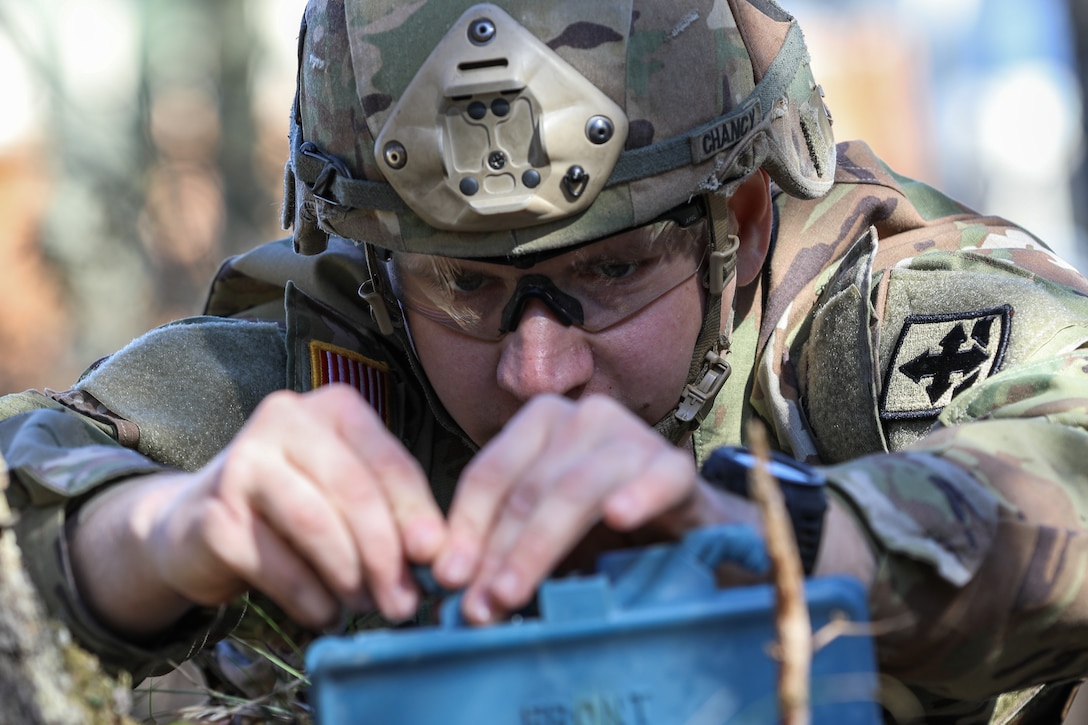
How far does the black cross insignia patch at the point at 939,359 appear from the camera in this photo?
85.1 inches

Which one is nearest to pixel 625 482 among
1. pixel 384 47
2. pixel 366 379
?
pixel 384 47

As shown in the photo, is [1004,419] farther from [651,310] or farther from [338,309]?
[338,309]

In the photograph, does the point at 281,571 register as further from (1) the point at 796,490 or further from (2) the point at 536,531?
(1) the point at 796,490

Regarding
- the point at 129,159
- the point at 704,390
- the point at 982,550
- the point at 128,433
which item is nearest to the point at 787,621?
the point at 982,550

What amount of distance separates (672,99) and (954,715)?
3.88ft

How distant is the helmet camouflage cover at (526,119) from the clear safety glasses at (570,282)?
0.17 ft

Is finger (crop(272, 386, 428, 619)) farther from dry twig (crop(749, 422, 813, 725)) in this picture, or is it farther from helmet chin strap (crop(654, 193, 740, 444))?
helmet chin strap (crop(654, 193, 740, 444))

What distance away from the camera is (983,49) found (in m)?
19.0

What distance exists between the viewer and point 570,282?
7.64ft

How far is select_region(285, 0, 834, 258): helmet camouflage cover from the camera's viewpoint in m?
2.23

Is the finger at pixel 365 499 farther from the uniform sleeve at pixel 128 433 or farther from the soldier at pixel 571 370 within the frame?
the uniform sleeve at pixel 128 433

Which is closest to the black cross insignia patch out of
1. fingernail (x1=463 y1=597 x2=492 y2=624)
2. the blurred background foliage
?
fingernail (x1=463 y1=597 x2=492 y2=624)

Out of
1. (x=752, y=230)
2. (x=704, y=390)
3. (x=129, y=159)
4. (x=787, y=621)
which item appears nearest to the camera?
(x=787, y=621)

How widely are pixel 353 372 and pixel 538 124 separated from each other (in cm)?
75
